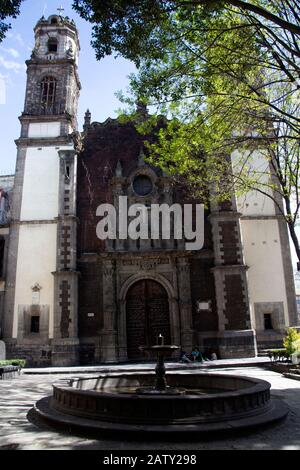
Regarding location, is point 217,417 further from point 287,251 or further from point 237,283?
point 287,251

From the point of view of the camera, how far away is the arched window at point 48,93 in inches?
934

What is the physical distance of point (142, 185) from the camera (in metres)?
21.9

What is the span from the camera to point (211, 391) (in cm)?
888

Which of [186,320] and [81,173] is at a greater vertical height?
[81,173]

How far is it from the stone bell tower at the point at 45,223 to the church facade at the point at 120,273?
55 millimetres

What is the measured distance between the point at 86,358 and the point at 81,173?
1029 centimetres

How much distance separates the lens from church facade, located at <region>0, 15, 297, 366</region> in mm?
19203

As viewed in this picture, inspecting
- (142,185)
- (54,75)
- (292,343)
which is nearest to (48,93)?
(54,75)

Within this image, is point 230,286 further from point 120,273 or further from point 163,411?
point 163,411

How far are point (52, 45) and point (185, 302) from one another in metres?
19.3

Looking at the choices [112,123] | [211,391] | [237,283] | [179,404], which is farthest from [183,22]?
[112,123]

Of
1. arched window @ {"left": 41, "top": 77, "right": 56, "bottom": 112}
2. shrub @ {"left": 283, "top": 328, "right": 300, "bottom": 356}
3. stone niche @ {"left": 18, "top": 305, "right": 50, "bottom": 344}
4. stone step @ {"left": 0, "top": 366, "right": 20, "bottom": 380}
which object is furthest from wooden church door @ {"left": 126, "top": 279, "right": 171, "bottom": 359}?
arched window @ {"left": 41, "top": 77, "right": 56, "bottom": 112}

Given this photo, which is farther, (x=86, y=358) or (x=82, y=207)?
(x=82, y=207)

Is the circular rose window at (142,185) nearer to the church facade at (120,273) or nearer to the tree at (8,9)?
the church facade at (120,273)
